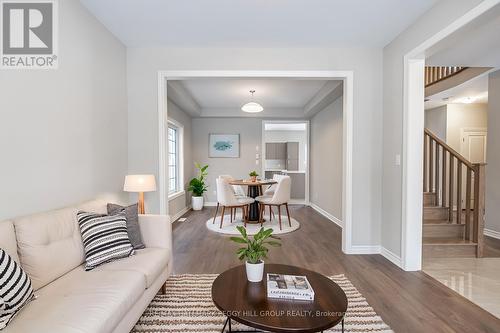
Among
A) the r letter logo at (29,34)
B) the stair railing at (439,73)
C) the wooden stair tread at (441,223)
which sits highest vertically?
the stair railing at (439,73)

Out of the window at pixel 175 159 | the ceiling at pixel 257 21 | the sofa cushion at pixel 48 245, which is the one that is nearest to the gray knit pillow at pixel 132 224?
the sofa cushion at pixel 48 245

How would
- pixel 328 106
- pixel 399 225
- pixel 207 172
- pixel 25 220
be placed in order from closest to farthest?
pixel 25 220
pixel 399 225
pixel 328 106
pixel 207 172

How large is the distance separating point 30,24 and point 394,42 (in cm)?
359

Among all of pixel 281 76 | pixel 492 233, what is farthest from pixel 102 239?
pixel 492 233

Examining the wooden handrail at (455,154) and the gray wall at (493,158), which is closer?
the wooden handrail at (455,154)

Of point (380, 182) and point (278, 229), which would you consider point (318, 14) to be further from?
point (278, 229)

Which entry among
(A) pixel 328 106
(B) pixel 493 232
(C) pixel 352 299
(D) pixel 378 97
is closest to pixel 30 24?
(C) pixel 352 299

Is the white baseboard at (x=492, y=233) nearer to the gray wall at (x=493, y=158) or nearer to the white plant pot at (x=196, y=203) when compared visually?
the gray wall at (x=493, y=158)

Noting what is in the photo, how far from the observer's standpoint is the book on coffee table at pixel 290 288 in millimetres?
1383

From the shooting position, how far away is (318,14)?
8.26ft

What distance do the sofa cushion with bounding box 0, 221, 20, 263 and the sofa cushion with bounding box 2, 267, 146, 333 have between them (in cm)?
27

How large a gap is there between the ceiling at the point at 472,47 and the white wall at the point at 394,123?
0.26 metres

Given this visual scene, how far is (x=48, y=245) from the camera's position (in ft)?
5.22

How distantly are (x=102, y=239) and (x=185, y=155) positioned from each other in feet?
13.9
